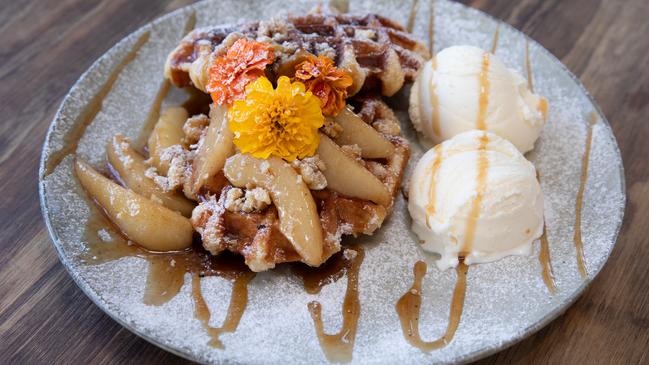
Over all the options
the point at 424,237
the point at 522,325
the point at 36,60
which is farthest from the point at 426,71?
the point at 36,60

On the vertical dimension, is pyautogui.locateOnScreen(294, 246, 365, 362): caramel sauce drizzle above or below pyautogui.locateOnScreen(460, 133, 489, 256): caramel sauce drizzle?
below

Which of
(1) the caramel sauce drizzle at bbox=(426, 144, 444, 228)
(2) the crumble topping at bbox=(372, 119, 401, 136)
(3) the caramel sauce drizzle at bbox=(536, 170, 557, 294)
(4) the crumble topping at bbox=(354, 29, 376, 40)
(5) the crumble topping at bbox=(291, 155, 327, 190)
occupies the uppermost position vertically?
(4) the crumble topping at bbox=(354, 29, 376, 40)

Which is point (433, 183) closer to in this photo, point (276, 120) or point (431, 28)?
point (276, 120)

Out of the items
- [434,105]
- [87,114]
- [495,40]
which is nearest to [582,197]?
[434,105]

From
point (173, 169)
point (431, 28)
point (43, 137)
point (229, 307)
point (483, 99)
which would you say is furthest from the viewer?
point (431, 28)

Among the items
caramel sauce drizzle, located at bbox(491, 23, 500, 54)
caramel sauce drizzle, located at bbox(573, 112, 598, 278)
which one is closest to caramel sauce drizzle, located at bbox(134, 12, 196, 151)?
caramel sauce drizzle, located at bbox(491, 23, 500, 54)

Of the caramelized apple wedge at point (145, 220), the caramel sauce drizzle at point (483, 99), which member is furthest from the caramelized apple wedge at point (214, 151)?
the caramel sauce drizzle at point (483, 99)

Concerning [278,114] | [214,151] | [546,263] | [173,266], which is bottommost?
[546,263]

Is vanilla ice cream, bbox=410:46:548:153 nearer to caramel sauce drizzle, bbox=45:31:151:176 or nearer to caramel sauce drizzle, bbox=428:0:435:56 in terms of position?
caramel sauce drizzle, bbox=428:0:435:56
